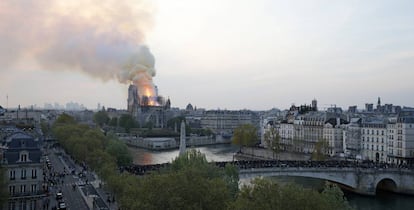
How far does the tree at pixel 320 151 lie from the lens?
211 feet

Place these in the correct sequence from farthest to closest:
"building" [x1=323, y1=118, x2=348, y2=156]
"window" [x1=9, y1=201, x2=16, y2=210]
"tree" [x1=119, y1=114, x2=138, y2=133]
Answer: "tree" [x1=119, y1=114, x2=138, y2=133] < "building" [x1=323, y1=118, x2=348, y2=156] < "window" [x1=9, y1=201, x2=16, y2=210]

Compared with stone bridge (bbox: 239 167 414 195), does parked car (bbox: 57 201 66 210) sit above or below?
below

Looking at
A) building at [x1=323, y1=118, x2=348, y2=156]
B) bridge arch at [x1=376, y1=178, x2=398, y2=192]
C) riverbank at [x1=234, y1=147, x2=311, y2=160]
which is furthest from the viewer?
building at [x1=323, y1=118, x2=348, y2=156]

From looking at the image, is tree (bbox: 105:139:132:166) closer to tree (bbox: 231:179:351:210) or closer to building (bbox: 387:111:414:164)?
building (bbox: 387:111:414:164)

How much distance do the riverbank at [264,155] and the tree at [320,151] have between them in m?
2.85

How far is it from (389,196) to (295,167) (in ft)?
32.1

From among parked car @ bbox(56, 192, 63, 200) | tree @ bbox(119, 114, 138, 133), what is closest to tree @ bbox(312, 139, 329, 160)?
parked car @ bbox(56, 192, 63, 200)

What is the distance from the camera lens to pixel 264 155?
7781cm

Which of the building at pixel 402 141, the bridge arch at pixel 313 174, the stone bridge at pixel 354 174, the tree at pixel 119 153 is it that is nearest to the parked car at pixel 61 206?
the stone bridge at pixel 354 174

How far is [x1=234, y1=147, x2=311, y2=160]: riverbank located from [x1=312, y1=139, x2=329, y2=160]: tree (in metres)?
2.85

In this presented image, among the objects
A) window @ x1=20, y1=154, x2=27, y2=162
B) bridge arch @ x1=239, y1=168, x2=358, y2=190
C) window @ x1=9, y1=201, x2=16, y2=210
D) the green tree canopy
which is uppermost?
window @ x1=20, y1=154, x2=27, y2=162

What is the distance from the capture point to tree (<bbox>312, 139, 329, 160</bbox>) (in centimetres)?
6438

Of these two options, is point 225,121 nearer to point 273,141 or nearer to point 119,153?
point 273,141

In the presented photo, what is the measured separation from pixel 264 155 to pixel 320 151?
13.7 meters
